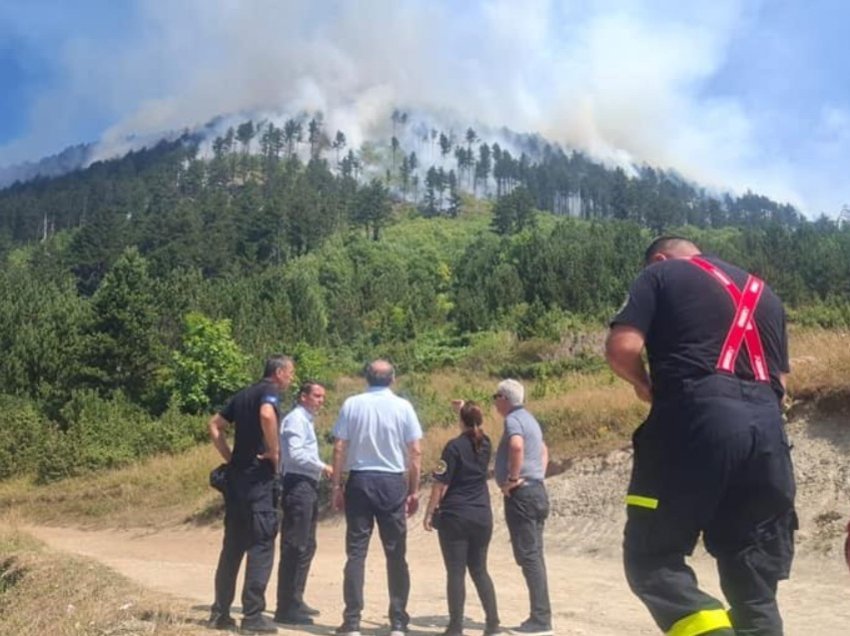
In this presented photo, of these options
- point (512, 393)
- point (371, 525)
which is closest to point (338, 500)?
point (371, 525)

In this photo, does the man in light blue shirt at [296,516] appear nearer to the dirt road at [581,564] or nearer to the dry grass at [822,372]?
the dirt road at [581,564]

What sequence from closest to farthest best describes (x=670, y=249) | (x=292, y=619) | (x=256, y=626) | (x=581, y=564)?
1. (x=670, y=249)
2. (x=256, y=626)
3. (x=292, y=619)
4. (x=581, y=564)

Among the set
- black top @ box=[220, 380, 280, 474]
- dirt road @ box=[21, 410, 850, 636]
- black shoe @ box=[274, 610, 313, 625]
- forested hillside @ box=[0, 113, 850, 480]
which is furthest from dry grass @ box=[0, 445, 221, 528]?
black top @ box=[220, 380, 280, 474]

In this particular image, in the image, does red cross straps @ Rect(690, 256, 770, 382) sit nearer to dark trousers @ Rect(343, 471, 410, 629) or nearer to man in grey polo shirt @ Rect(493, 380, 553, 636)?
dark trousers @ Rect(343, 471, 410, 629)

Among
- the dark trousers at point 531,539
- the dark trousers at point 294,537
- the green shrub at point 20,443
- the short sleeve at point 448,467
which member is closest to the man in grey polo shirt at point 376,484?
the short sleeve at point 448,467

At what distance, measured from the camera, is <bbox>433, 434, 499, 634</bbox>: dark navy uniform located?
6312mm

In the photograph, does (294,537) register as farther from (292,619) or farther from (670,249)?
(670,249)

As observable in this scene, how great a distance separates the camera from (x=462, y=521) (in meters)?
6.34

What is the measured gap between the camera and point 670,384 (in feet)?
10.5

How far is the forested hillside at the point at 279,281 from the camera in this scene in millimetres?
38531

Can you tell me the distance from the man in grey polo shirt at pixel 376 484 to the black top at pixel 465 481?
23 cm

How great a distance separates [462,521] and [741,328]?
11.4 feet

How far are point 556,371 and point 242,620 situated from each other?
2772 centimetres

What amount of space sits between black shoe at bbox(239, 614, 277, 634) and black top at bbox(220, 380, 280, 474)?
39.0 inches
